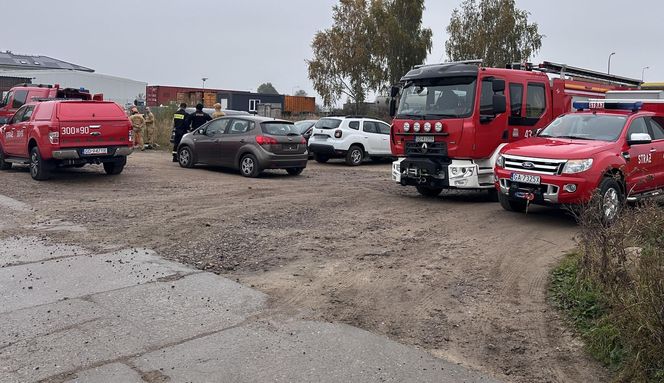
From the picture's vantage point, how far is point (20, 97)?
797 inches

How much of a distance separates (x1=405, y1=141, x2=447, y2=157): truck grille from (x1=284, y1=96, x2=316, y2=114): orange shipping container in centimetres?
4230

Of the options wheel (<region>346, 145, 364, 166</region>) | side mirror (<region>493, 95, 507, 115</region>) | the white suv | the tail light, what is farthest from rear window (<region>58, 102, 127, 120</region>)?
side mirror (<region>493, 95, 507, 115</region>)

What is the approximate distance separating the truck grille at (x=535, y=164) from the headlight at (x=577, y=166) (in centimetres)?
7

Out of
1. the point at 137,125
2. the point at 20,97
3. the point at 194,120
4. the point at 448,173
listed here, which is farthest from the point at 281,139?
the point at 20,97

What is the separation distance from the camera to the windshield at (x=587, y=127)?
10227 mm

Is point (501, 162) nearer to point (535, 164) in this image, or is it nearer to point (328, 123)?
point (535, 164)

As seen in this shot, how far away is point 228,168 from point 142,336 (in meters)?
12.4

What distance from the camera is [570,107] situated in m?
13.6

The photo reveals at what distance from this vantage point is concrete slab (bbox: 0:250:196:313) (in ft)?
19.7

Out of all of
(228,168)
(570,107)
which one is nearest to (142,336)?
(570,107)

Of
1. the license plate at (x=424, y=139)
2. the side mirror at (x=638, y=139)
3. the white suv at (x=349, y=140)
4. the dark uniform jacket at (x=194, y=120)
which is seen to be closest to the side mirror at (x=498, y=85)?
→ the license plate at (x=424, y=139)

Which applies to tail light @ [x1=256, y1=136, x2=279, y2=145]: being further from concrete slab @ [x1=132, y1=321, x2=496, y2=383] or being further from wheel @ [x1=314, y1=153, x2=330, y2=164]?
concrete slab @ [x1=132, y1=321, x2=496, y2=383]

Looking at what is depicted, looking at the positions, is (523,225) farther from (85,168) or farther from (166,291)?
(85,168)

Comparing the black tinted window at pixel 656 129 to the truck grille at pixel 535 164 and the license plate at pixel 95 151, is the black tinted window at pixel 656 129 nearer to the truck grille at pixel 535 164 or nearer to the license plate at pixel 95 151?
the truck grille at pixel 535 164
